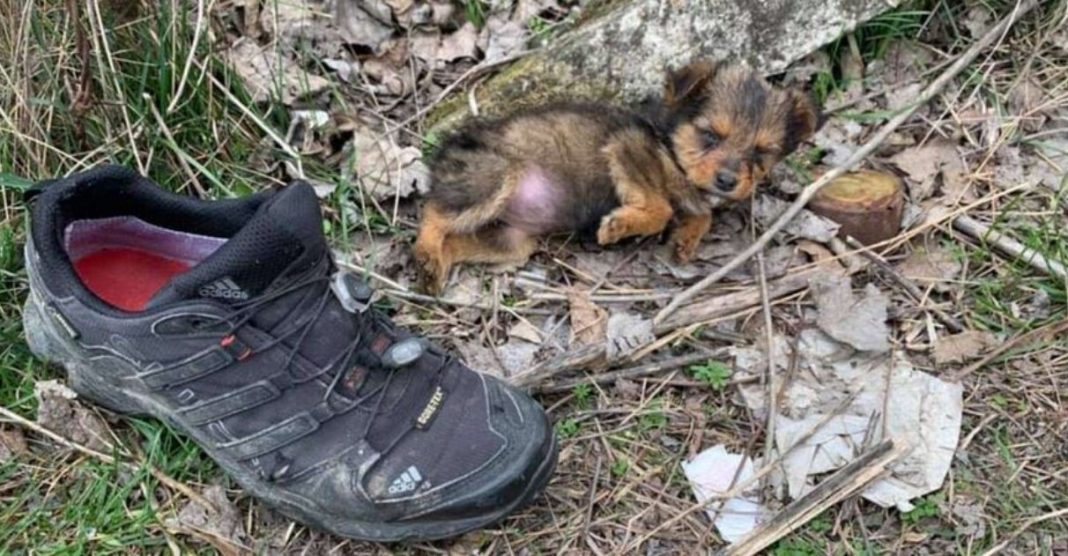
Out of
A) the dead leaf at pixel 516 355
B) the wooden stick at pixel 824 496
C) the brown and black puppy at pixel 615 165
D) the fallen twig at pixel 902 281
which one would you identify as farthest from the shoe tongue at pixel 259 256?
the fallen twig at pixel 902 281

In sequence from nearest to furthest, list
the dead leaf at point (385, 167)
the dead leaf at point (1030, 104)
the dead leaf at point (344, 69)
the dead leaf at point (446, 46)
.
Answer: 1. the dead leaf at point (385, 167)
2. the dead leaf at point (1030, 104)
3. the dead leaf at point (344, 69)
4. the dead leaf at point (446, 46)

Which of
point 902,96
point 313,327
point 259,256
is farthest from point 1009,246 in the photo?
point 259,256

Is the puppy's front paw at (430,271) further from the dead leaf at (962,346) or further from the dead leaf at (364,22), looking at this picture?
the dead leaf at (962,346)

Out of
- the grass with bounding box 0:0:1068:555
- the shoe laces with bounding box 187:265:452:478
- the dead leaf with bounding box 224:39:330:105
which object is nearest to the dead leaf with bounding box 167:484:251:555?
the grass with bounding box 0:0:1068:555

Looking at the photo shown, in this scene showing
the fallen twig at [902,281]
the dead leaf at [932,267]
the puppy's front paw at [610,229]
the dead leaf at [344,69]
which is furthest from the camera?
the dead leaf at [344,69]

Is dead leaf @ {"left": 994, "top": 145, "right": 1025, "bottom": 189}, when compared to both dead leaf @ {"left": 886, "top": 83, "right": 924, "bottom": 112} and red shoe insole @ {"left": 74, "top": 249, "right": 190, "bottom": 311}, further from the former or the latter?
red shoe insole @ {"left": 74, "top": 249, "right": 190, "bottom": 311}

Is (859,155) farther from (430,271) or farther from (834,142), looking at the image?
(430,271)
